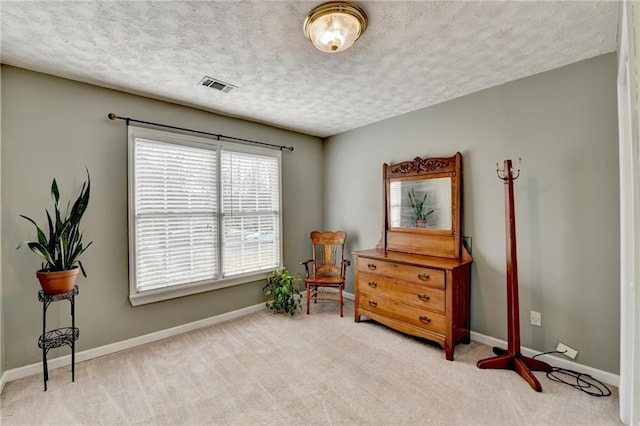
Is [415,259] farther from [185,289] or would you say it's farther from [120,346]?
[120,346]

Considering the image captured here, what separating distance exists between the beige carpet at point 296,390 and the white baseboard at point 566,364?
0.40ft

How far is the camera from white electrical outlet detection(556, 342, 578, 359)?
232cm

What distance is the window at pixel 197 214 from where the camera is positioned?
2881 millimetres

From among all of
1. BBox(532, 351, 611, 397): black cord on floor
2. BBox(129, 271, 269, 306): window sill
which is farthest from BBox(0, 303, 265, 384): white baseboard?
BBox(532, 351, 611, 397): black cord on floor

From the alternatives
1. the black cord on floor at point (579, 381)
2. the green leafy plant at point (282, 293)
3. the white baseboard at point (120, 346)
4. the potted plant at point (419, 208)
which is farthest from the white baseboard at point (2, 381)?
the black cord on floor at point (579, 381)

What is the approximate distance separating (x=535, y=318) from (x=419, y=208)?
1492 millimetres

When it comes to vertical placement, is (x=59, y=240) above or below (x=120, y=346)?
above

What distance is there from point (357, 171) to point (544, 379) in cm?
300

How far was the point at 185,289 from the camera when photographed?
3.15m

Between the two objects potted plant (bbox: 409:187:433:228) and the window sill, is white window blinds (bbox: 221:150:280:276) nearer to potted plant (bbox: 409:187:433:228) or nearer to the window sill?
the window sill

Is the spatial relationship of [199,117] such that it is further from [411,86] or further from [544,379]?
[544,379]

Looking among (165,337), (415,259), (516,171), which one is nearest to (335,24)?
(516,171)

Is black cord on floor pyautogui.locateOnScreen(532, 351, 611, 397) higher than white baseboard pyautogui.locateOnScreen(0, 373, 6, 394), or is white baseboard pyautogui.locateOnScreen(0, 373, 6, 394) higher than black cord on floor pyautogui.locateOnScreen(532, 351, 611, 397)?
white baseboard pyautogui.locateOnScreen(0, 373, 6, 394)

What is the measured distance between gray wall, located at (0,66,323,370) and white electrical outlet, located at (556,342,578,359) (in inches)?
136
